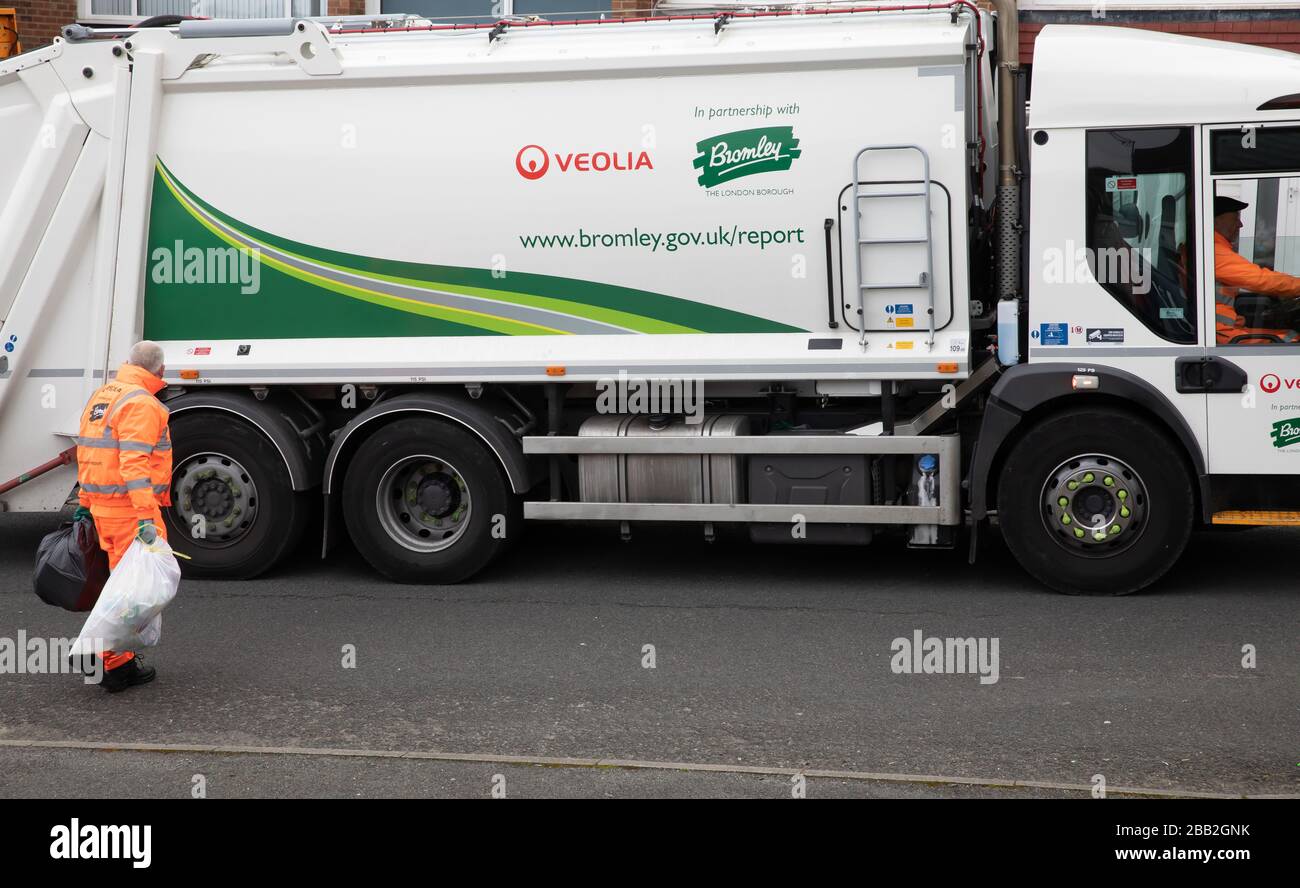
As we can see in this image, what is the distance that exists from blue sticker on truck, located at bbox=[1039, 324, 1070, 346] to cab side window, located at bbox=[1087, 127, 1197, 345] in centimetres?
31

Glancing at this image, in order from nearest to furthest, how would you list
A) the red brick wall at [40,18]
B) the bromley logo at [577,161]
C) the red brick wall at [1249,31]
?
the bromley logo at [577,161] < the red brick wall at [1249,31] < the red brick wall at [40,18]

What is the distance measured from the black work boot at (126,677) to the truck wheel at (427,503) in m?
2.18

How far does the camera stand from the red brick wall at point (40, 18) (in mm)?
14422

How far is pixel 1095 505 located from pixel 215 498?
17.1 feet

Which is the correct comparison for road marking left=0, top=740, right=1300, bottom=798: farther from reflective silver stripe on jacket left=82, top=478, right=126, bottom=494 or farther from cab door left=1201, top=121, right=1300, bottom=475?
cab door left=1201, top=121, right=1300, bottom=475

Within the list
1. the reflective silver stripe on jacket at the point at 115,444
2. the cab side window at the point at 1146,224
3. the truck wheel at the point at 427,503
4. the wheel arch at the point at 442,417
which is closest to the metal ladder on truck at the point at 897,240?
the cab side window at the point at 1146,224

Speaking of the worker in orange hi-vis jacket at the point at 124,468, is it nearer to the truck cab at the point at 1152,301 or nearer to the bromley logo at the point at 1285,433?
the truck cab at the point at 1152,301

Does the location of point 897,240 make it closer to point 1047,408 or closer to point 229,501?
point 1047,408

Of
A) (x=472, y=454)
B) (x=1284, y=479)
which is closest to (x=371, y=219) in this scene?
(x=472, y=454)

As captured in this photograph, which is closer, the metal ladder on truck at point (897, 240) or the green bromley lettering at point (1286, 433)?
the green bromley lettering at point (1286, 433)

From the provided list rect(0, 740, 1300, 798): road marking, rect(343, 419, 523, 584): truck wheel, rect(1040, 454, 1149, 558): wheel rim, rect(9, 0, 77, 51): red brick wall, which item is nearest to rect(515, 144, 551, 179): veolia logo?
rect(343, 419, 523, 584): truck wheel

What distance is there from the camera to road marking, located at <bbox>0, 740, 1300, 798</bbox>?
5.06 meters

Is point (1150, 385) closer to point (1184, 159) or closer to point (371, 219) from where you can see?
point (1184, 159)

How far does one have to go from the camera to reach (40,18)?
14516 mm
